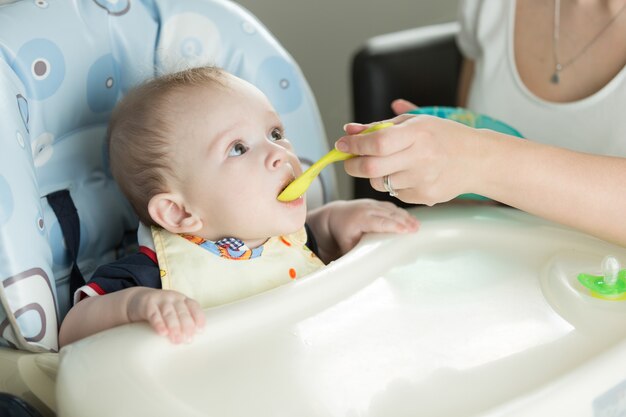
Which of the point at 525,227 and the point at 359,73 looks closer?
the point at 525,227

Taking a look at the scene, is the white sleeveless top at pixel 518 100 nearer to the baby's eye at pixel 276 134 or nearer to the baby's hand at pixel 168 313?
the baby's eye at pixel 276 134

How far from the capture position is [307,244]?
1.08 meters

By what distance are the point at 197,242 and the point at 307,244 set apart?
177 millimetres

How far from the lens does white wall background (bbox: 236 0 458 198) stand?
1901 mm

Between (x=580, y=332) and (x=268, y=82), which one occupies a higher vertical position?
(x=268, y=82)

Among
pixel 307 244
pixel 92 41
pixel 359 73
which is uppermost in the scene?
pixel 92 41

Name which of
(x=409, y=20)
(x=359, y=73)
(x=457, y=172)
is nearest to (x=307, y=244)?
(x=457, y=172)

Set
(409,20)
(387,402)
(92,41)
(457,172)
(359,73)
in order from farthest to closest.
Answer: (409,20), (359,73), (92,41), (457,172), (387,402)

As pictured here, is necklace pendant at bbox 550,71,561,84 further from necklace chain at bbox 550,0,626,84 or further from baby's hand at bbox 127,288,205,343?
baby's hand at bbox 127,288,205,343

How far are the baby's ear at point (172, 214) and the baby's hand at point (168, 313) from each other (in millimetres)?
124

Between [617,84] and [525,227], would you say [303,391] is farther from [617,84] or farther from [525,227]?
[617,84]

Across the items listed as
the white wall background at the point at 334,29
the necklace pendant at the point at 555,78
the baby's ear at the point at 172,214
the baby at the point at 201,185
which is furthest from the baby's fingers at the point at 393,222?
the white wall background at the point at 334,29

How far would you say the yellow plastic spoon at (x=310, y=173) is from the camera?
863mm

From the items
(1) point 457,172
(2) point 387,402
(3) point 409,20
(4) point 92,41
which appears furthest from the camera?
(3) point 409,20
